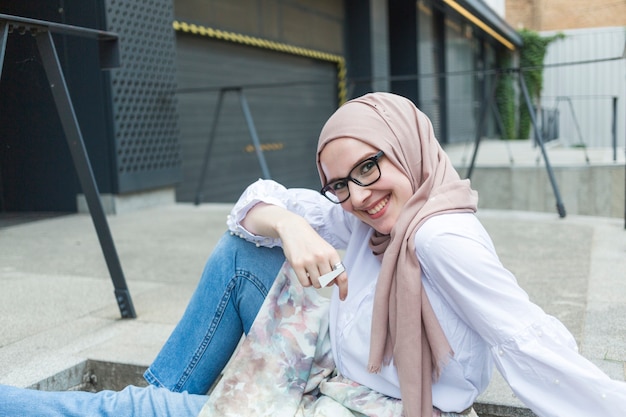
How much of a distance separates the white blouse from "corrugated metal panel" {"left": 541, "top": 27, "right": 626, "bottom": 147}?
1474 cm

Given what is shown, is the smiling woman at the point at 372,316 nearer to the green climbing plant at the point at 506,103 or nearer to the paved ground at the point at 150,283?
the paved ground at the point at 150,283

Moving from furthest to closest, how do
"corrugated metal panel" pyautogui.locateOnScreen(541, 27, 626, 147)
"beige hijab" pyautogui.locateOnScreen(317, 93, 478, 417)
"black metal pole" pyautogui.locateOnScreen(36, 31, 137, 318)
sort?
"corrugated metal panel" pyautogui.locateOnScreen(541, 27, 626, 147) < "black metal pole" pyautogui.locateOnScreen(36, 31, 137, 318) < "beige hijab" pyautogui.locateOnScreen(317, 93, 478, 417)

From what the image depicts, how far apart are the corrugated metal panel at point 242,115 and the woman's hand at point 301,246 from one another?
4578 mm

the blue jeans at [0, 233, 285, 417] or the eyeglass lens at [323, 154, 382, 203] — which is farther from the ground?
the eyeglass lens at [323, 154, 382, 203]

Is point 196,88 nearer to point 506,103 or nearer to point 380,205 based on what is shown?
point 380,205

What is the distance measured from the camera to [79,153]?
2.61 metres

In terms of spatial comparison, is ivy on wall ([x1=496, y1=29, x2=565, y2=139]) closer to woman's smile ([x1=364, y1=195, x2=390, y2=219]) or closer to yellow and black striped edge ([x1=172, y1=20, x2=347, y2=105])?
yellow and black striped edge ([x1=172, y1=20, x2=347, y2=105])

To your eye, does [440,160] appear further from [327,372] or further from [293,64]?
[293,64]

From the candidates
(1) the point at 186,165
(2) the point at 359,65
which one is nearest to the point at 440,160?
(1) the point at 186,165

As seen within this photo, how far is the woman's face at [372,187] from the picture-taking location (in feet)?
4.68

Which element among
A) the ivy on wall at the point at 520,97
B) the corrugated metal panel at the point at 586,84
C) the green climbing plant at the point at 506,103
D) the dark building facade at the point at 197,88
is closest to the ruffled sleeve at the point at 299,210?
the dark building facade at the point at 197,88

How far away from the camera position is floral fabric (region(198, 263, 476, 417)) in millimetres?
1484

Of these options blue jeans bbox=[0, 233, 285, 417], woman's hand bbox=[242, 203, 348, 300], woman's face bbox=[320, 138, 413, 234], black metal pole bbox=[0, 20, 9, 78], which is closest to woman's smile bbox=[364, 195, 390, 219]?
woman's face bbox=[320, 138, 413, 234]

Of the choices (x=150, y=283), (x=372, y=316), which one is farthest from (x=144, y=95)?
(x=372, y=316)
